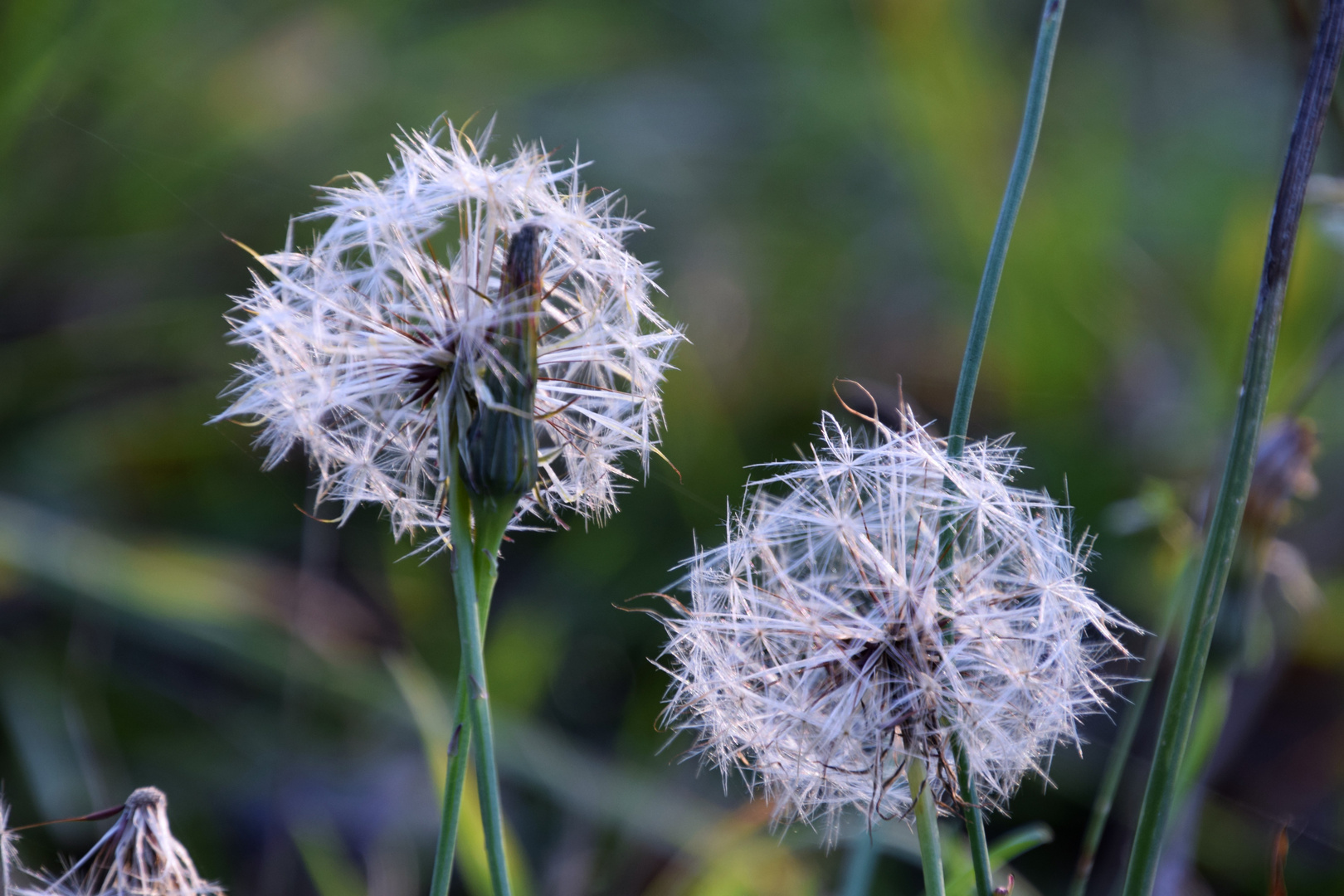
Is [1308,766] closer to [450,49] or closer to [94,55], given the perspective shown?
[450,49]

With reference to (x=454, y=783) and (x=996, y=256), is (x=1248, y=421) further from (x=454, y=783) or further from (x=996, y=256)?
(x=454, y=783)

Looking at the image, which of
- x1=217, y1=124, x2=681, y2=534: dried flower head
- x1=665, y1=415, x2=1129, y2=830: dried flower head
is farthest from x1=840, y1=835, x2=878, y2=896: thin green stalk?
x1=217, y1=124, x2=681, y2=534: dried flower head

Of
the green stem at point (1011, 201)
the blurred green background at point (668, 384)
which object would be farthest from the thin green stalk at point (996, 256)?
the blurred green background at point (668, 384)

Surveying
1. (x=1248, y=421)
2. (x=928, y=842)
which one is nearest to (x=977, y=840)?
(x=928, y=842)

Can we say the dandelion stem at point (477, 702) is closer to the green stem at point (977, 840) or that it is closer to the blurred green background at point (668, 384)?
the green stem at point (977, 840)

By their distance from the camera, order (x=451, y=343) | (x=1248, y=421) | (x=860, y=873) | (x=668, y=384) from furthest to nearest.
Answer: (x=668, y=384)
(x=860, y=873)
(x=451, y=343)
(x=1248, y=421)

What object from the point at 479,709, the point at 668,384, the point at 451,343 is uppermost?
the point at 668,384

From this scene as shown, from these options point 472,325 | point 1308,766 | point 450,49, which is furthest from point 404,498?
point 450,49
